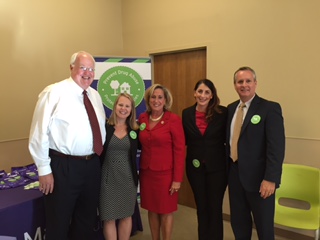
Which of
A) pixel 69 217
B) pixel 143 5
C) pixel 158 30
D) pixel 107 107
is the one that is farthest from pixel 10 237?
pixel 143 5

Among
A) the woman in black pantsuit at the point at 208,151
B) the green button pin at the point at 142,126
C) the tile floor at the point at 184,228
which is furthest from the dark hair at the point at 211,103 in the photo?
the tile floor at the point at 184,228

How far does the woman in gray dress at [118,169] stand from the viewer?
212cm

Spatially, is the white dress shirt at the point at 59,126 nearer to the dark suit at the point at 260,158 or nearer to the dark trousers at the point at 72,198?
the dark trousers at the point at 72,198

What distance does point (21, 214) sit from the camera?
6.26 ft

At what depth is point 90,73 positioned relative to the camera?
77.2 inches

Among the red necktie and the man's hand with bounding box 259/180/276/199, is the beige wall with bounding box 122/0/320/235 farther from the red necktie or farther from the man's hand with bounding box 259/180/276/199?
the red necktie

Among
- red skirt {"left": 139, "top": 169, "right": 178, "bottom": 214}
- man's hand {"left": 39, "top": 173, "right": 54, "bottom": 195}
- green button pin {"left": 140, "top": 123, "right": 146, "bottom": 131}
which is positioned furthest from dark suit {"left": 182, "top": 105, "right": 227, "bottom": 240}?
man's hand {"left": 39, "top": 173, "right": 54, "bottom": 195}

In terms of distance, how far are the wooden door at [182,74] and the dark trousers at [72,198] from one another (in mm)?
1915

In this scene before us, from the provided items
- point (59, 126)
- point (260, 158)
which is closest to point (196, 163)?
point (260, 158)

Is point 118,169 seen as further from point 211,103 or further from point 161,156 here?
point 211,103

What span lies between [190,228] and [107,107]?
64.3 inches

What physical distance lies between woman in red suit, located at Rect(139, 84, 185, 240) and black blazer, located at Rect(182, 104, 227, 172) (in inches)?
3.6

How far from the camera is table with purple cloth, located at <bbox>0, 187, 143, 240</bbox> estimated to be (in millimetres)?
1837

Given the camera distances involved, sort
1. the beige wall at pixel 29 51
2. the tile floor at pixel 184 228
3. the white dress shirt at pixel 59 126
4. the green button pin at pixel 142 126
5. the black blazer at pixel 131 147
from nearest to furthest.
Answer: the white dress shirt at pixel 59 126
the black blazer at pixel 131 147
the green button pin at pixel 142 126
the tile floor at pixel 184 228
the beige wall at pixel 29 51
